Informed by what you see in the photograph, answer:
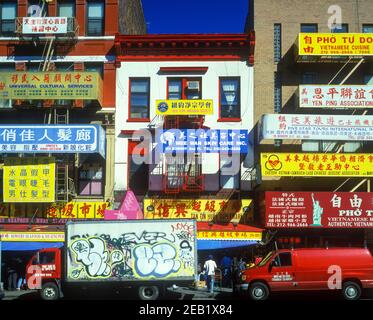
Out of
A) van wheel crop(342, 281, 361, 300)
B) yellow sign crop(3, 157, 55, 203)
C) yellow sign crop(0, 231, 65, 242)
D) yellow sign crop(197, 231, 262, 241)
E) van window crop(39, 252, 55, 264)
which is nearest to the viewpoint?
van wheel crop(342, 281, 361, 300)

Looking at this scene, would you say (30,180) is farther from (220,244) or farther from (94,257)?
(220,244)

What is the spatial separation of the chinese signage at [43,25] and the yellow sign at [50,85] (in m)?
2.67

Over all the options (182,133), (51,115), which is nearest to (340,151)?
(182,133)

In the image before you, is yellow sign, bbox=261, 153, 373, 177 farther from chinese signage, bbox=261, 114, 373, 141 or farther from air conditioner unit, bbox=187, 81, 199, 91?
air conditioner unit, bbox=187, 81, 199, 91

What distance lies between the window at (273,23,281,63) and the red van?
12.4 metres

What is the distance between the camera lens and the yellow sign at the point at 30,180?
98.4ft

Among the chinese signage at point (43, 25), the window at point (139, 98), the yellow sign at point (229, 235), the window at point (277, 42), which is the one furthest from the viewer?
the window at point (277, 42)

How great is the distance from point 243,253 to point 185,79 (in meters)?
9.64

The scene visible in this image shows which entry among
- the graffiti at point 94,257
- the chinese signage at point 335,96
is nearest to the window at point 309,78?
the chinese signage at point 335,96

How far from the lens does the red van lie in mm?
24188

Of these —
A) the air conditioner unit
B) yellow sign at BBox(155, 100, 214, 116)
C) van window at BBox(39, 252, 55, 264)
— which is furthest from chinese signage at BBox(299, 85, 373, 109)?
van window at BBox(39, 252, 55, 264)

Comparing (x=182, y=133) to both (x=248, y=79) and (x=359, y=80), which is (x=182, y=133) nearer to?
(x=248, y=79)

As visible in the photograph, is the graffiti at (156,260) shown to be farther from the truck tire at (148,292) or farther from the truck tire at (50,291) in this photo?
the truck tire at (50,291)

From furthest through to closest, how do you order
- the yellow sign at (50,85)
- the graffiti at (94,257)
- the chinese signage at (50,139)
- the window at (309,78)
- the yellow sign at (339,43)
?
the window at (309,78) < the yellow sign at (339,43) < the yellow sign at (50,85) < the chinese signage at (50,139) < the graffiti at (94,257)
